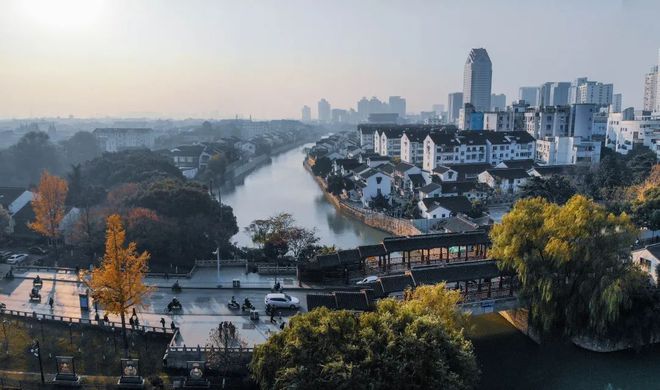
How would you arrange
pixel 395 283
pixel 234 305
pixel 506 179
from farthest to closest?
pixel 506 179 < pixel 234 305 < pixel 395 283

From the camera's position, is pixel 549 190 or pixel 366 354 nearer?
pixel 366 354

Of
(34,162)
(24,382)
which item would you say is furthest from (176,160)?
(24,382)

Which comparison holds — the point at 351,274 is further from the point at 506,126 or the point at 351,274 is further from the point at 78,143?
the point at 78,143

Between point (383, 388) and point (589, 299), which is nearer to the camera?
point (383, 388)

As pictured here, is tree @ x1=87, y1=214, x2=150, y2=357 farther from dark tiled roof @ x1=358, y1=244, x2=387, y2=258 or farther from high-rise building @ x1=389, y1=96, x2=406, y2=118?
high-rise building @ x1=389, y1=96, x2=406, y2=118

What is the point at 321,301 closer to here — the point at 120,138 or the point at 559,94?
the point at 120,138

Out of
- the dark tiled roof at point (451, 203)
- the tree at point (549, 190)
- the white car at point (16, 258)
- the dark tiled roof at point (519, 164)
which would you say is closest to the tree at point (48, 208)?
the white car at point (16, 258)

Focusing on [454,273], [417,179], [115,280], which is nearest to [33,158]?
[417,179]
